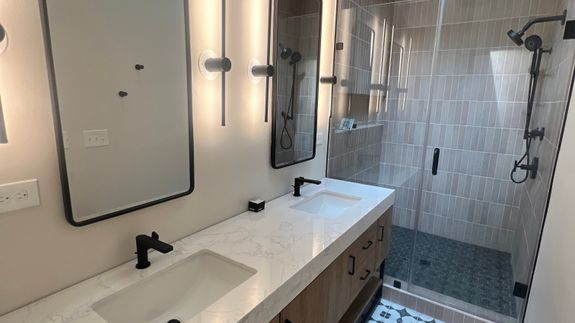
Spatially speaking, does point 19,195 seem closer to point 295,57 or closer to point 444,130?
point 295,57

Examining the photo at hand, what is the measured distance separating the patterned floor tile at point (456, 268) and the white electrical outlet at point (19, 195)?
267cm

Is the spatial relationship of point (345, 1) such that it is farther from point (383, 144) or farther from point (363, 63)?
point (383, 144)

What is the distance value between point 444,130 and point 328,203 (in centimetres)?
164

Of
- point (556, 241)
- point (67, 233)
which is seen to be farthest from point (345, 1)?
point (67, 233)

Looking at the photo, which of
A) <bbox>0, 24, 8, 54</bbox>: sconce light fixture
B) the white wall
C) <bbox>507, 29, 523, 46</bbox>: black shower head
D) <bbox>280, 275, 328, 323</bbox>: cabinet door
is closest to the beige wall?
<bbox>0, 24, 8, 54</bbox>: sconce light fixture

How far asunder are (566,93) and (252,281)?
6.84ft

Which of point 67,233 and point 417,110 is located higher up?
point 417,110

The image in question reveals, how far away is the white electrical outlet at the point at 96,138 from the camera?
1130mm

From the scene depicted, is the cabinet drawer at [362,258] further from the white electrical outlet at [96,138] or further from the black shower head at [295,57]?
the white electrical outlet at [96,138]

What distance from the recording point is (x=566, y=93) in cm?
182

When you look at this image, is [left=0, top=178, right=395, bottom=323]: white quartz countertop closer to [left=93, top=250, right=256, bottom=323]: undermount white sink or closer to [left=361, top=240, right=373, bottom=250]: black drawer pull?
[left=93, top=250, right=256, bottom=323]: undermount white sink

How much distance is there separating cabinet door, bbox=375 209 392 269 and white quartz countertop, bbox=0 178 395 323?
162 mm

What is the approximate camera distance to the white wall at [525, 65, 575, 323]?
4.44ft

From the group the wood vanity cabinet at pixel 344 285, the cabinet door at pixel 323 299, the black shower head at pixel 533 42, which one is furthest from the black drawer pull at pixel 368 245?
the black shower head at pixel 533 42
